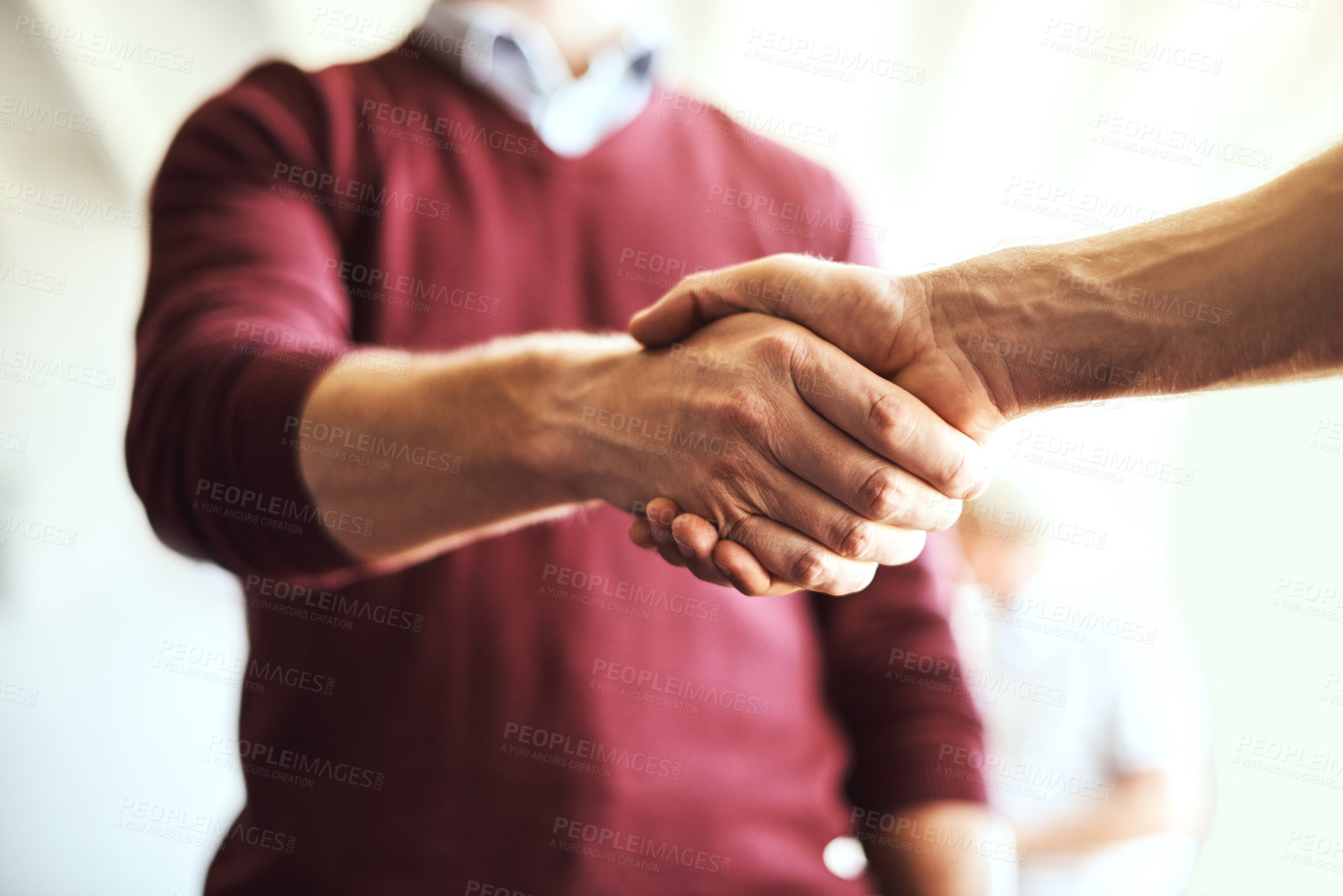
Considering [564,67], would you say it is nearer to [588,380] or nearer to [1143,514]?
[588,380]

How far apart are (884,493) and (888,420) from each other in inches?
2.7

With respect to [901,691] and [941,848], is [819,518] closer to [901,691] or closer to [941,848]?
[901,691]

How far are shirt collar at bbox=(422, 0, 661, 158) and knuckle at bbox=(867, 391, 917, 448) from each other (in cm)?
73

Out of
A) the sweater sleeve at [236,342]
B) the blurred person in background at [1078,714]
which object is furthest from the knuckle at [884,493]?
the blurred person in background at [1078,714]

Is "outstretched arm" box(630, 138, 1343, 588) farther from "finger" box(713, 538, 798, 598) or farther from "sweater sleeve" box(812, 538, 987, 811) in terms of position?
"sweater sleeve" box(812, 538, 987, 811)

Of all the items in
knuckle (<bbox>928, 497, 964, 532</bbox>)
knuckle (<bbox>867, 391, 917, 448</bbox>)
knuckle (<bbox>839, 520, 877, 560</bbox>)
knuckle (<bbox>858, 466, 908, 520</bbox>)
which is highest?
knuckle (<bbox>867, 391, 917, 448</bbox>)

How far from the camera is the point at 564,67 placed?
1.25 meters

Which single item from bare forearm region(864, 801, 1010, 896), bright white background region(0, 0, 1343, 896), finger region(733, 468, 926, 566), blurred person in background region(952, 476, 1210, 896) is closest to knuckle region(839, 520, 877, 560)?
finger region(733, 468, 926, 566)

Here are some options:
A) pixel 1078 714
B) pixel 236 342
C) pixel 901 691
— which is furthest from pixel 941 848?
pixel 236 342

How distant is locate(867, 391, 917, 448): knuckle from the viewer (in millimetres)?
727

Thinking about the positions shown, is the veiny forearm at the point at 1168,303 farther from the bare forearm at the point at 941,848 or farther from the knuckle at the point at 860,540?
the bare forearm at the point at 941,848

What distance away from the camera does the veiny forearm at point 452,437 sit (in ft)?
2.71

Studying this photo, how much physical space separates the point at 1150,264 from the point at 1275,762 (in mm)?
1049

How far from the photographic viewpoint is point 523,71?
1222 mm
